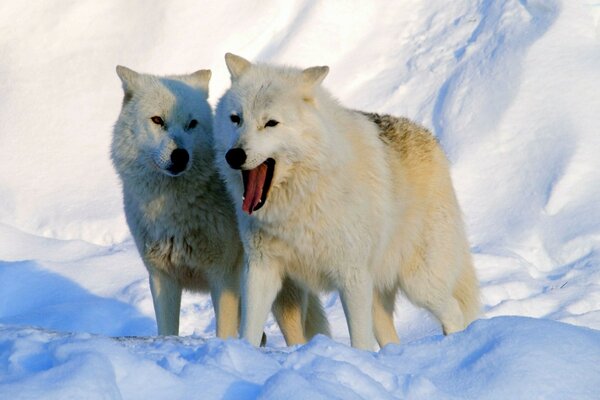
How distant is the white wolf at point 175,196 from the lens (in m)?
5.88

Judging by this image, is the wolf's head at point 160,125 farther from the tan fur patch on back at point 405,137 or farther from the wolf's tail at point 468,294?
the wolf's tail at point 468,294

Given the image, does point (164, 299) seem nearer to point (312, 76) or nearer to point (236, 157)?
point (236, 157)

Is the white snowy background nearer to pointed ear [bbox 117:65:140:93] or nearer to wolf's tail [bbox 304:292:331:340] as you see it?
wolf's tail [bbox 304:292:331:340]

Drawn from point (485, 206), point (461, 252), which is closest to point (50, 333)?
point (461, 252)

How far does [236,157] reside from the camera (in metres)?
4.91

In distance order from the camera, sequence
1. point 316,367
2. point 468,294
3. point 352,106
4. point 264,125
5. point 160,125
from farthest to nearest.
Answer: point 352,106 → point 468,294 → point 160,125 → point 264,125 → point 316,367

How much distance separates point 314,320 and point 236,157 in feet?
6.96

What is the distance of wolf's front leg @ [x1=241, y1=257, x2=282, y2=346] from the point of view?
5438 mm

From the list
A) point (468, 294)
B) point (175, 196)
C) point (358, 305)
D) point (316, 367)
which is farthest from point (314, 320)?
point (316, 367)

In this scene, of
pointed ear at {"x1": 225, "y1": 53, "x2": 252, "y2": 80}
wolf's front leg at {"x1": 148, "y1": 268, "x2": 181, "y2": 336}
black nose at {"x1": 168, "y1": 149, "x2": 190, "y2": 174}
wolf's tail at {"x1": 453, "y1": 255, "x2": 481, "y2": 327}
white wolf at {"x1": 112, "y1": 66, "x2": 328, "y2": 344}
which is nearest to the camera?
pointed ear at {"x1": 225, "y1": 53, "x2": 252, "y2": 80}

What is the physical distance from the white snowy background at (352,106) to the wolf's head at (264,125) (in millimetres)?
1019

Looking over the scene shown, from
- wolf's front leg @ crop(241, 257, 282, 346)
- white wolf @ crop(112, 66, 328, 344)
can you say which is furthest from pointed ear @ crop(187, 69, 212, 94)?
wolf's front leg @ crop(241, 257, 282, 346)

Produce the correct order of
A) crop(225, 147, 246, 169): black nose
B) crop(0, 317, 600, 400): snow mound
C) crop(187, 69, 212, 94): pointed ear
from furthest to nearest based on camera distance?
crop(187, 69, 212, 94): pointed ear
crop(225, 147, 246, 169): black nose
crop(0, 317, 600, 400): snow mound

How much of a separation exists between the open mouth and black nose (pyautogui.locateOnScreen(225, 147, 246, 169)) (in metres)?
0.25
